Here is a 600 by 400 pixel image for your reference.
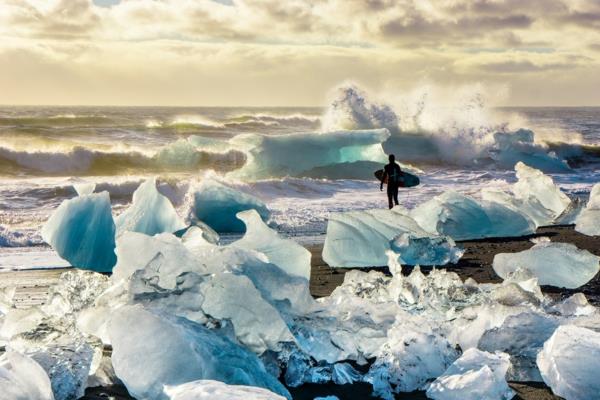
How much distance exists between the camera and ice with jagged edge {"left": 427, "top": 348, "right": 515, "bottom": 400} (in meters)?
3.32

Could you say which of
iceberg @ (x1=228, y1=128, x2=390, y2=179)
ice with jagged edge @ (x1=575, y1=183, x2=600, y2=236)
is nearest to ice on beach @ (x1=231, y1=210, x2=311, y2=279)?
ice with jagged edge @ (x1=575, y1=183, x2=600, y2=236)

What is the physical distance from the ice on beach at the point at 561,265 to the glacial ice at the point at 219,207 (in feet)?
15.5

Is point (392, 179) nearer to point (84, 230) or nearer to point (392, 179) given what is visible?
point (392, 179)

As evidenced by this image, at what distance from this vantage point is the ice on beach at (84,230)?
7316 mm

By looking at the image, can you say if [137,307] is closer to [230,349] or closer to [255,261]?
[230,349]

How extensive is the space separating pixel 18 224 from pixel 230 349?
30.6 ft

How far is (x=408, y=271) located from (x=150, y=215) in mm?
2590

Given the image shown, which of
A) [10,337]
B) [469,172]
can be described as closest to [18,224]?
[10,337]

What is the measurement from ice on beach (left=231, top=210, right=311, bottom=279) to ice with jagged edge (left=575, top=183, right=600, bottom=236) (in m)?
5.63

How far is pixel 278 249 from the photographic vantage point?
491 cm

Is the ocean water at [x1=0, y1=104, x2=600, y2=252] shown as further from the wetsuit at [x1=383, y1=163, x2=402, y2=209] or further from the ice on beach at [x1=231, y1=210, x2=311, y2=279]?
the ice on beach at [x1=231, y1=210, x2=311, y2=279]

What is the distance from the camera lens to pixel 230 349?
3355mm

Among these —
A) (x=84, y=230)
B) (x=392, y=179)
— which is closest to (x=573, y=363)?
(x=84, y=230)

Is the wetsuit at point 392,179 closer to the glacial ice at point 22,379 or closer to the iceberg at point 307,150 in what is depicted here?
the glacial ice at point 22,379
